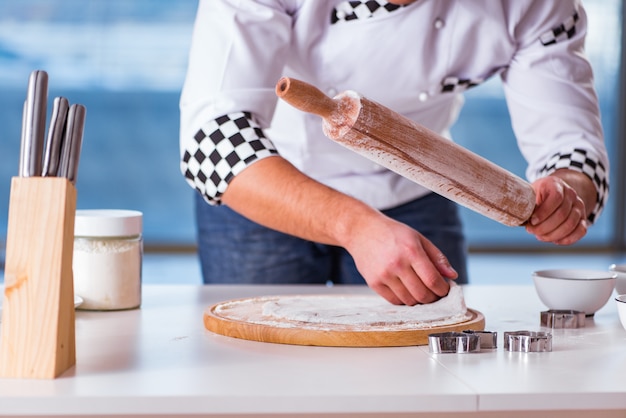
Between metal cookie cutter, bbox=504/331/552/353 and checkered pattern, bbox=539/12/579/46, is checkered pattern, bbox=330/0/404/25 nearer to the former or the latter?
checkered pattern, bbox=539/12/579/46

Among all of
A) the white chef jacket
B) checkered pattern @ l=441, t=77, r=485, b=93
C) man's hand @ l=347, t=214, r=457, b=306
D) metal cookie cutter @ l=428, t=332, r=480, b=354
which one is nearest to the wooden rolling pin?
→ man's hand @ l=347, t=214, r=457, b=306

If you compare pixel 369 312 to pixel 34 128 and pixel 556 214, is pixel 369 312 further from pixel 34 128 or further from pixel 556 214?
pixel 34 128

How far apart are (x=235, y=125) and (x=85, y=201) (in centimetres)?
370

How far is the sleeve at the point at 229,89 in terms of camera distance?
1362mm

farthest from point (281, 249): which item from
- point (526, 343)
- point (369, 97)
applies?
point (526, 343)

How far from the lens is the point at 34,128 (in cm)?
85

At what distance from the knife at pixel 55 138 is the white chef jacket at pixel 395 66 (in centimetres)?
55

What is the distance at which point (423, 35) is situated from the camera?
161 cm

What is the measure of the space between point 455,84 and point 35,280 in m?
1.07

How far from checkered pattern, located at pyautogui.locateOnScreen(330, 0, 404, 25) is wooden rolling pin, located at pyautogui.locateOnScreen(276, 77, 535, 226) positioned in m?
0.57

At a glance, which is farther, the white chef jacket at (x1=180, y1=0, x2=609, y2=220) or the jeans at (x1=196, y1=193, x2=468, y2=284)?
the jeans at (x1=196, y1=193, x2=468, y2=284)

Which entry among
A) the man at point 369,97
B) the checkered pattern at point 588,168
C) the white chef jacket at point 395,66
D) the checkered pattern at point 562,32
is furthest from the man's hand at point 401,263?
the checkered pattern at point 562,32

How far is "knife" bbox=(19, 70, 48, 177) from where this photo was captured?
0.85 metres

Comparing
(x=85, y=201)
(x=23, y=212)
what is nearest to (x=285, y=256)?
(x=23, y=212)
